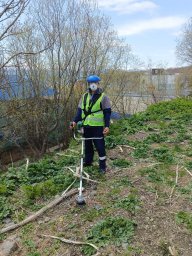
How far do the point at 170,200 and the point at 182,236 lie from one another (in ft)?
3.00

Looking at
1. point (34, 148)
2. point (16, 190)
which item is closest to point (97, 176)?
point (16, 190)

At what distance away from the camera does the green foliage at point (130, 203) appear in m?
4.37

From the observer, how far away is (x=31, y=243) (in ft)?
12.6

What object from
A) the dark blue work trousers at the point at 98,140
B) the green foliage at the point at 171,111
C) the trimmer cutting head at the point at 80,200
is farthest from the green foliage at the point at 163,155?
the green foliage at the point at 171,111

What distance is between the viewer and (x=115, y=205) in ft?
14.7

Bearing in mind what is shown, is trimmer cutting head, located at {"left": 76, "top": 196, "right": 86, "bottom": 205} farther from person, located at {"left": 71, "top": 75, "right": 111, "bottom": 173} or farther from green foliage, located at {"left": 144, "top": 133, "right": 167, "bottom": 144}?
green foliage, located at {"left": 144, "top": 133, "right": 167, "bottom": 144}

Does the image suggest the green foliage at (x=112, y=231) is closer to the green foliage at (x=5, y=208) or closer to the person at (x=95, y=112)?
the green foliage at (x=5, y=208)

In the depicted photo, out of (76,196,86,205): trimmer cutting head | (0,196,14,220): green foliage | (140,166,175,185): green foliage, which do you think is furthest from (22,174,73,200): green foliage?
(140,166,175,185): green foliage

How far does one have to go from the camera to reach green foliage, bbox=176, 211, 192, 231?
13.1ft

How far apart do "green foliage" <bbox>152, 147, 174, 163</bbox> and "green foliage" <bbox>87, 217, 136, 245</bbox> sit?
2739 mm

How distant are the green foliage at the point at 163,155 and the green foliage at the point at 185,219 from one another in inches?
89.8

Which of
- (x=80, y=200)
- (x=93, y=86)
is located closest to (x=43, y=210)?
(x=80, y=200)

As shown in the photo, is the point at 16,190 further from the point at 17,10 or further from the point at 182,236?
the point at 17,10

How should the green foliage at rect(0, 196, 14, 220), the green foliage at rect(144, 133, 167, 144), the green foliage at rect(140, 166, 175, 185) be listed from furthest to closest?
1. the green foliage at rect(144, 133, 167, 144)
2. the green foliage at rect(140, 166, 175, 185)
3. the green foliage at rect(0, 196, 14, 220)
